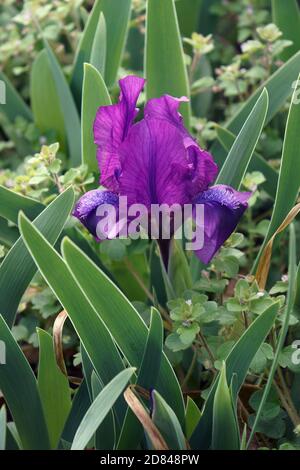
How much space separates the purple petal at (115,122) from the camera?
46.0 inches

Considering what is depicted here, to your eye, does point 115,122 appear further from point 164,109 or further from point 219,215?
point 219,215

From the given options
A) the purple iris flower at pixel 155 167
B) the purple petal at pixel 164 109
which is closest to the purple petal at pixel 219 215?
the purple iris flower at pixel 155 167

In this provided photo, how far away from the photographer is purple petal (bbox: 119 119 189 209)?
111 cm

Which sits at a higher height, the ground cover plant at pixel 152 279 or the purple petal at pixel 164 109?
the purple petal at pixel 164 109

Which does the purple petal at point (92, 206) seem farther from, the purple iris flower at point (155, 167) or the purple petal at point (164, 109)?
the purple petal at point (164, 109)

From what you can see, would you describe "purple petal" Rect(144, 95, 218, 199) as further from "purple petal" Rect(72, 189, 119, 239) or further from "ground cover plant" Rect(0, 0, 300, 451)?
"purple petal" Rect(72, 189, 119, 239)

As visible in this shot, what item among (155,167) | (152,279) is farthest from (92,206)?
(152,279)

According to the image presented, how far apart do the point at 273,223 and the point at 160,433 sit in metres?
0.45

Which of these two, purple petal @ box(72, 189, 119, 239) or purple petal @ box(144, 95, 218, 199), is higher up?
purple petal @ box(144, 95, 218, 199)

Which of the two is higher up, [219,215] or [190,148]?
[190,148]

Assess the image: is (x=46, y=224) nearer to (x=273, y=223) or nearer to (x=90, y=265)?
(x=90, y=265)

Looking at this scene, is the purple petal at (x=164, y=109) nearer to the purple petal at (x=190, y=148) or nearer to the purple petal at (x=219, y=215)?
the purple petal at (x=190, y=148)

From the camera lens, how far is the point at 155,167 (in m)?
1.13

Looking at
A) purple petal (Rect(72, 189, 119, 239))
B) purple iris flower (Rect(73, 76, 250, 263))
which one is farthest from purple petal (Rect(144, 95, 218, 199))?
purple petal (Rect(72, 189, 119, 239))
